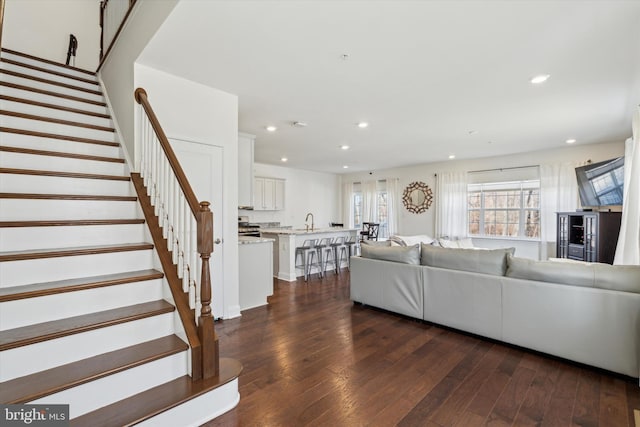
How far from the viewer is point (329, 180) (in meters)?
10.2

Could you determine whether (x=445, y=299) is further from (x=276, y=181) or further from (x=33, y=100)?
(x=276, y=181)

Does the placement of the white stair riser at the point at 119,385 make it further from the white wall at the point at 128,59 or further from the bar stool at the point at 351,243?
the bar stool at the point at 351,243

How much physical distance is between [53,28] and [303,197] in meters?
6.37

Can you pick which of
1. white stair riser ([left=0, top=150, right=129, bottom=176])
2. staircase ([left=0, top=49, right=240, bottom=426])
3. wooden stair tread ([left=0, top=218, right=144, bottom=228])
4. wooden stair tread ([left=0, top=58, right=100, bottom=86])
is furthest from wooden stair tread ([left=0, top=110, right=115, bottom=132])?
wooden stair tread ([left=0, top=218, right=144, bottom=228])

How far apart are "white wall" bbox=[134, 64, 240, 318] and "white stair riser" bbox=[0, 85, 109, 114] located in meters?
1.05

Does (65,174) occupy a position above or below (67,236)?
above

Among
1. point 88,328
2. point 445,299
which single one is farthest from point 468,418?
point 88,328

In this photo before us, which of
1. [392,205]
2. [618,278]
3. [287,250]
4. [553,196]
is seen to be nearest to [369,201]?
[392,205]

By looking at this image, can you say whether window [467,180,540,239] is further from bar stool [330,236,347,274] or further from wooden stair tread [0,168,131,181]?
wooden stair tread [0,168,131,181]

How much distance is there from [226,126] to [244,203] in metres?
Result: 1.30

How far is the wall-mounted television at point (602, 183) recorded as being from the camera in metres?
4.51

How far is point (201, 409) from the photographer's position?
1.77m

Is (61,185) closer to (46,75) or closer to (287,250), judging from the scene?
(46,75)

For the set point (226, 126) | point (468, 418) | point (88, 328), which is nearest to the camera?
point (88, 328)
